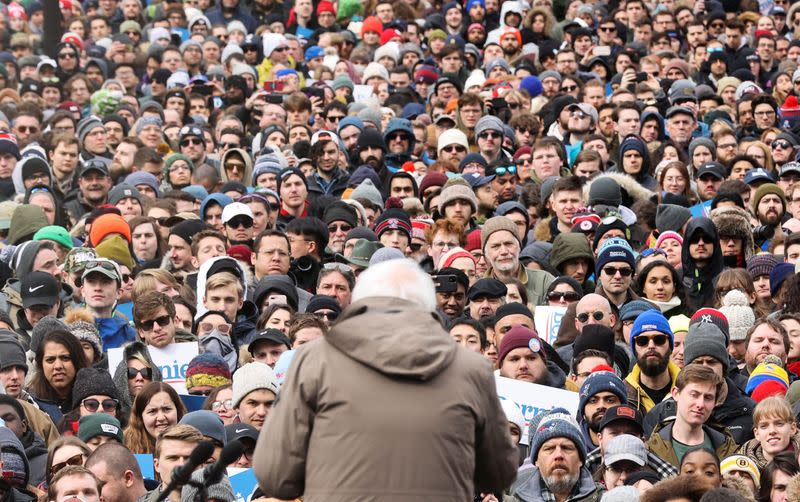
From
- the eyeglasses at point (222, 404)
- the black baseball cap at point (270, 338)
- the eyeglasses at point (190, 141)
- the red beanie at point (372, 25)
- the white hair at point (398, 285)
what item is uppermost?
the white hair at point (398, 285)

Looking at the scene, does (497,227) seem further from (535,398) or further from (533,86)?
(533,86)

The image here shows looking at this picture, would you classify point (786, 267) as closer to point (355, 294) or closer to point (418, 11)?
point (355, 294)

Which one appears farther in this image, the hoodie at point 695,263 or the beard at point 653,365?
the hoodie at point 695,263

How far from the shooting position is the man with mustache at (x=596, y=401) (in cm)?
1050

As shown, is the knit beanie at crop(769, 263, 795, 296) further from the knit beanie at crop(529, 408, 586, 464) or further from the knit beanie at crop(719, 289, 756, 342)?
the knit beanie at crop(529, 408, 586, 464)

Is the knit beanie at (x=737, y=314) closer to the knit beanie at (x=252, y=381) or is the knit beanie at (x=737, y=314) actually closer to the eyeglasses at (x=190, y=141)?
the knit beanie at (x=252, y=381)

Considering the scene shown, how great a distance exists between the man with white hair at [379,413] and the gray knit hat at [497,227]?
7942 millimetres

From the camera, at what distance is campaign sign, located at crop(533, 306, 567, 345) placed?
12.4 m

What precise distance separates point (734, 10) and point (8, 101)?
32.1 feet

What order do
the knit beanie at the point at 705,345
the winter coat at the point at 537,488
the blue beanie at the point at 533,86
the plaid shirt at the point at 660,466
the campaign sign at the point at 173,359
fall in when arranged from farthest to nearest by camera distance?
1. the blue beanie at the point at 533,86
2. the campaign sign at the point at 173,359
3. the knit beanie at the point at 705,345
4. the plaid shirt at the point at 660,466
5. the winter coat at the point at 537,488

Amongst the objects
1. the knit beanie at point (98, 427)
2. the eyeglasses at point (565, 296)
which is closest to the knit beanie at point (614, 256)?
the eyeglasses at point (565, 296)

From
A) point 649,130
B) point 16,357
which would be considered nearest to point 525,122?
point 649,130

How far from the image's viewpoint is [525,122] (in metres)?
19.0

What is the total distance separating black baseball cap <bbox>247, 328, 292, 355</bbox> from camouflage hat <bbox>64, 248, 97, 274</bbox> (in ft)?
7.33
